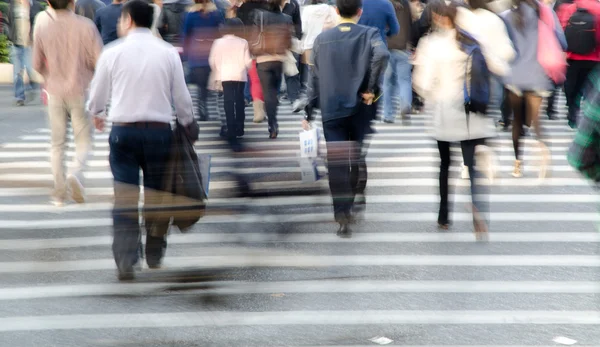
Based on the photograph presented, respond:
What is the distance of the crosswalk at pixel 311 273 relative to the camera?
18.8ft

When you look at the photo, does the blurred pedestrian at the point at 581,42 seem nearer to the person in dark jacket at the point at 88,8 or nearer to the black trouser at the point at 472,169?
the black trouser at the point at 472,169

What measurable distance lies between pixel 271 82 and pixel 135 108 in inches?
253

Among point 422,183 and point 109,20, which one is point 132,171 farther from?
point 109,20

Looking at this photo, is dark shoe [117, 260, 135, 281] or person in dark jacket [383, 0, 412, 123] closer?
dark shoe [117, 260, 135, 281]

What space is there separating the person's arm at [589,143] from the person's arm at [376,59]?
331cm

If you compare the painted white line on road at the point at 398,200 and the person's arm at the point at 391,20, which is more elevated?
the person's arm at the point at 391,20

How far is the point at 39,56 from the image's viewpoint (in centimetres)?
850

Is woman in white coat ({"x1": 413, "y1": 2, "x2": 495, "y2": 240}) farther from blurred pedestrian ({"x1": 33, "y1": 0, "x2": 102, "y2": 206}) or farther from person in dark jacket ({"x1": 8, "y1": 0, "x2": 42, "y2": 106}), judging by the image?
person in dark jacket ({"x1": 8, "y1": 0, "x2": 42, "y2": 106})

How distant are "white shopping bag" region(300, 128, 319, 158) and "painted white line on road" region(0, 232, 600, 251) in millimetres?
692

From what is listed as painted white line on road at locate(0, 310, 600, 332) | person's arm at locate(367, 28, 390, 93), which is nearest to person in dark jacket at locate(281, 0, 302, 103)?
person's arm at locate(367, 28, 390, 93)

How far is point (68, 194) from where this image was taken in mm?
9586

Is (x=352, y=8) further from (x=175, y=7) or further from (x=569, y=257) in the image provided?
(x=175, y=7)

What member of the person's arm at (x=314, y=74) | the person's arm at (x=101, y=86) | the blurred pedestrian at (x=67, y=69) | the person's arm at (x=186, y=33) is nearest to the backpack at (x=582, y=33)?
the person's arm at (x=186, y=33)

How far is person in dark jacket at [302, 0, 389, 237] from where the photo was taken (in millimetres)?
7953
